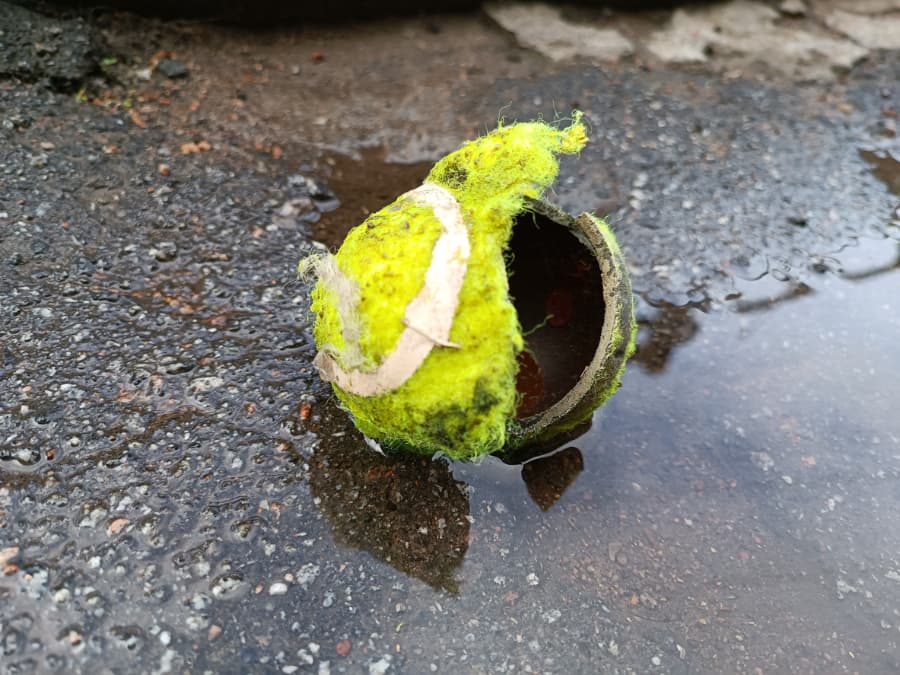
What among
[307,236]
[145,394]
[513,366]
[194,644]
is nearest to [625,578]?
[513,366]

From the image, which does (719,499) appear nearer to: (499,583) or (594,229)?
(499,583)

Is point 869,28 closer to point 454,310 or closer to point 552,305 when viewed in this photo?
point 552,305

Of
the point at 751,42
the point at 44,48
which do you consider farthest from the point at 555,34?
the point at 44,48

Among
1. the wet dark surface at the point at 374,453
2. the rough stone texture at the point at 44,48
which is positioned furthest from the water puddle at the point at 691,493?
the rough stone texture at the point at 44,48

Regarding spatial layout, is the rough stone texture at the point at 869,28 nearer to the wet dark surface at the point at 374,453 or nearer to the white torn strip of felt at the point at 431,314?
the wet dark surface at the point at 374,453

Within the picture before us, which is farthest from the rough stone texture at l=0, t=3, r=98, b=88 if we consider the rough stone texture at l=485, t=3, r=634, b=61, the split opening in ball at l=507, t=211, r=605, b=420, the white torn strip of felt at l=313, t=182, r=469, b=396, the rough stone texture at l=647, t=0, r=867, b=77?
the rough stone texture at l=647, t=0, r=867, b=77

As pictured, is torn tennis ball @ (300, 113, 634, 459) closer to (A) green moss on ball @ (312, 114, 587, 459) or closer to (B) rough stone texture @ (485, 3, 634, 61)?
(A) green moss on ball @ (312, 114, 587, 459)
